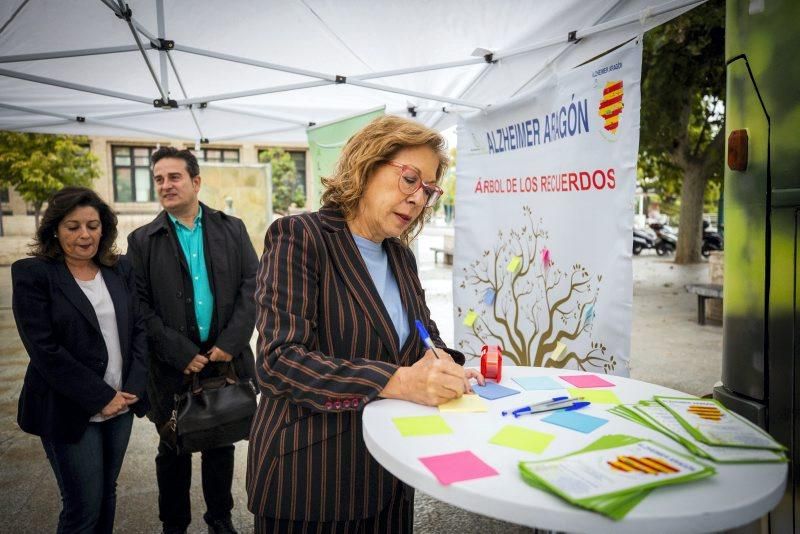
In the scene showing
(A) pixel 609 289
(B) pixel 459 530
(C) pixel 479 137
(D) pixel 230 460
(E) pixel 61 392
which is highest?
(C) pixel 479 137

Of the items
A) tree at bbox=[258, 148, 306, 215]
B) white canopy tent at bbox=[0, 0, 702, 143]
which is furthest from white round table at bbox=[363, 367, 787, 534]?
tree at bbox=[258, 148, 306, 215]

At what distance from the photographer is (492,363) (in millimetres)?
1794

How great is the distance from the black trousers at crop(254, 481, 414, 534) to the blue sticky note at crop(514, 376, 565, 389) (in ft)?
1.76

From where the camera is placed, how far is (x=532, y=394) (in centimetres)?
168

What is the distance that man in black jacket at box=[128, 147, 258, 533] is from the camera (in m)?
2.87

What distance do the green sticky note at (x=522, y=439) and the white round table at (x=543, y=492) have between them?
19 millimetres

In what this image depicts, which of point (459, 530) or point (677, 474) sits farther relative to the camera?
point (459, 530)

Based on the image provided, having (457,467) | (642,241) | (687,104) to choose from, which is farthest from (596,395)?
(642,241)

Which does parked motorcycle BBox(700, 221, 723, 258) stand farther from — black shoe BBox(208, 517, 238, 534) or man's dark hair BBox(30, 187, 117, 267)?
man's dark hair BBox(30, 187, 117, 267)

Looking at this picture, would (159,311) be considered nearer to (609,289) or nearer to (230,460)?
(230,460)

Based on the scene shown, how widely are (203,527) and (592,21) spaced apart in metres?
3.84

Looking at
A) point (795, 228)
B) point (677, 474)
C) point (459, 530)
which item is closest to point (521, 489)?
point (677, 474)

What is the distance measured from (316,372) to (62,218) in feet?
5.86

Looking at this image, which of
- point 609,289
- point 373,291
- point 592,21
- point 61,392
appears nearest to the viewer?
point 373,291
